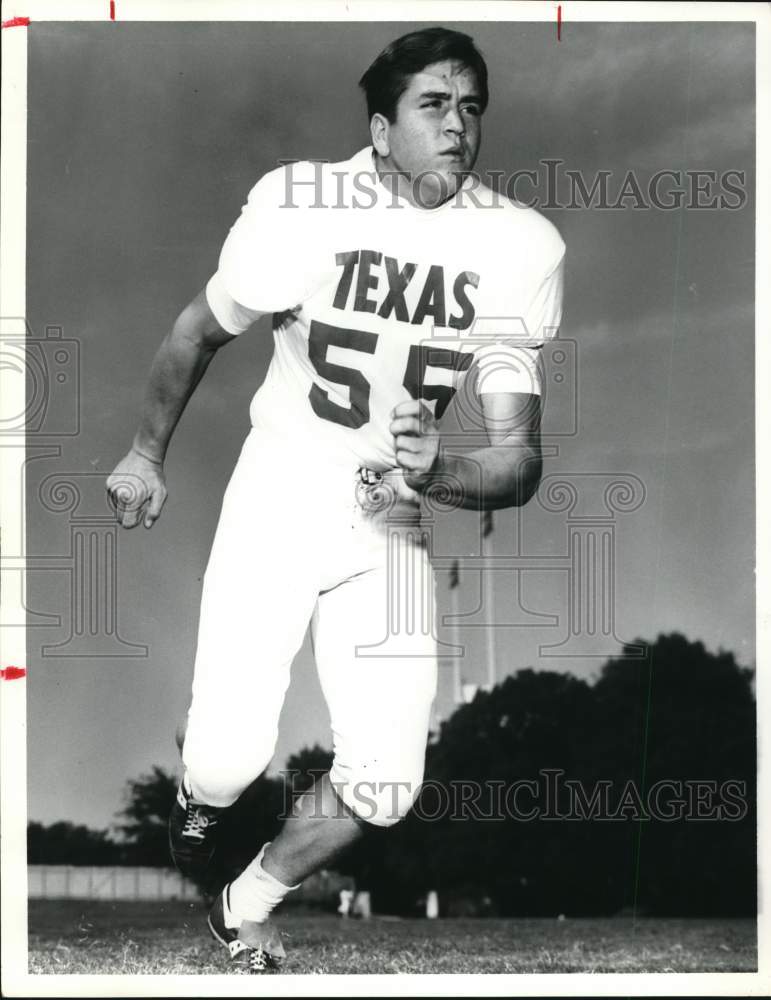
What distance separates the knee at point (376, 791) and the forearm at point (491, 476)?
2.56ft

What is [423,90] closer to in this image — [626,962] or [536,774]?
[536,774]

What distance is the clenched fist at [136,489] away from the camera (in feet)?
13.9

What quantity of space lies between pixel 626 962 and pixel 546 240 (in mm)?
2119

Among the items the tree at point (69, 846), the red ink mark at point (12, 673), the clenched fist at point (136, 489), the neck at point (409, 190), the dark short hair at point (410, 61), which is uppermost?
the dark short hair at point (410, 61)

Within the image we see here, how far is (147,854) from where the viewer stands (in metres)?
4.29

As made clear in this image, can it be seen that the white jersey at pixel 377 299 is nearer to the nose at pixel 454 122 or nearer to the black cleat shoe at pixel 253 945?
the nose at pixel 454 122

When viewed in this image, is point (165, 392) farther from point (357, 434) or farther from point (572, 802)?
point (572, 802)

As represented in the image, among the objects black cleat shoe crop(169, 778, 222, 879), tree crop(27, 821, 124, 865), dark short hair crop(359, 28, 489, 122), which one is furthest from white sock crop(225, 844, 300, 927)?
dark short hair crop(359, 28, 489, 122)

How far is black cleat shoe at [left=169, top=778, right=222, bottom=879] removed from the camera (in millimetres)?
4145

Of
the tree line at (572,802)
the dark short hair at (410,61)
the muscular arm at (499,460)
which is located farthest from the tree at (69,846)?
the dark short hair at (410,61)

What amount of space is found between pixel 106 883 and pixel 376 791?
926 mm

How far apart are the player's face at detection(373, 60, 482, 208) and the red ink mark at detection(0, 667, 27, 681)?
177cm

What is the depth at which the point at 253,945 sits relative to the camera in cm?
408

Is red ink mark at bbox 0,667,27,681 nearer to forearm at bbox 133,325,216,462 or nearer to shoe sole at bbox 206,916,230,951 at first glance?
forearm at bbox 133,325,216,462
